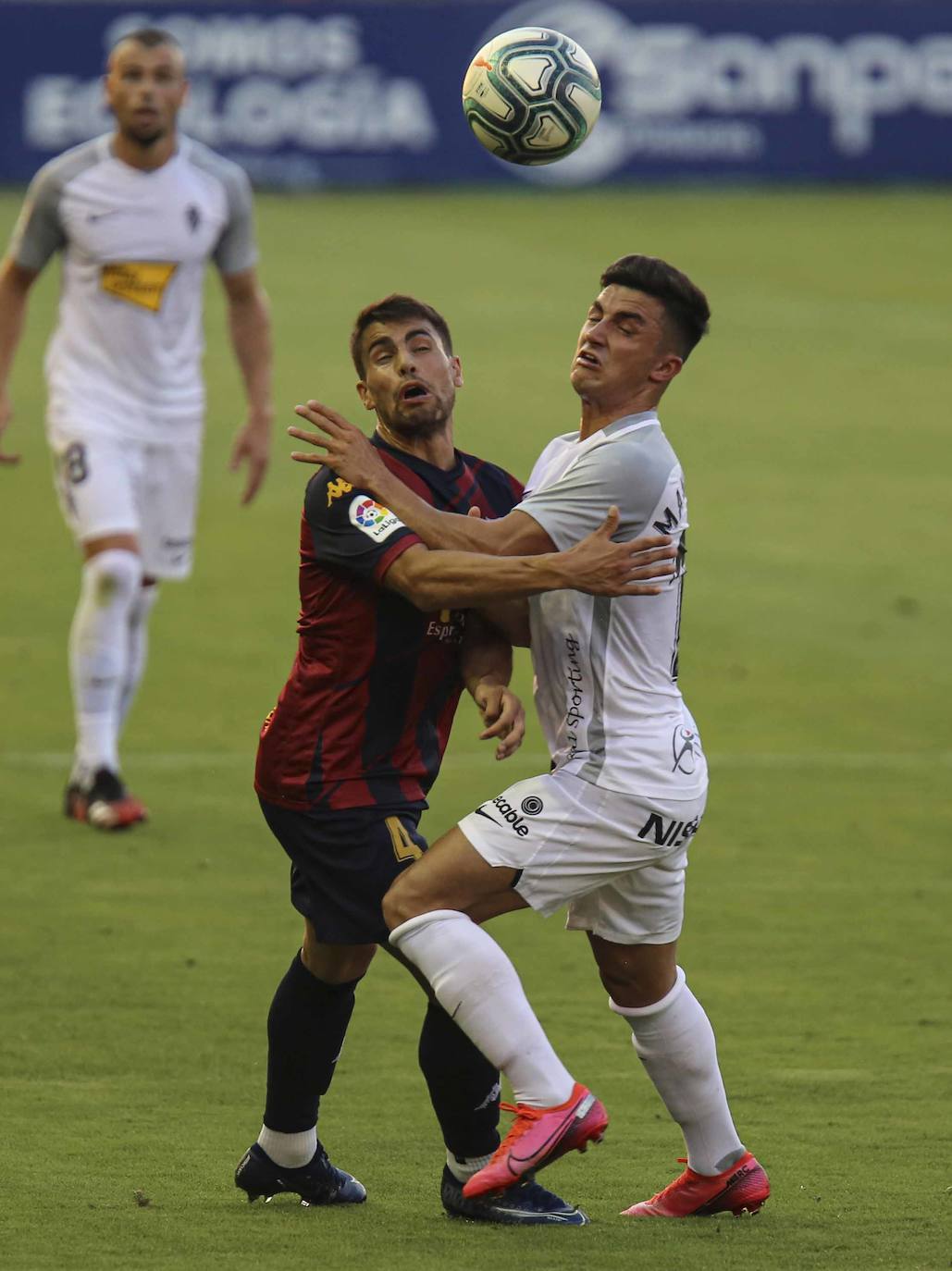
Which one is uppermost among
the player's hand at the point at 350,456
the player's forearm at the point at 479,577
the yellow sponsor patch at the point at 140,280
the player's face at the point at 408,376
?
the player's face at the point at 408,376

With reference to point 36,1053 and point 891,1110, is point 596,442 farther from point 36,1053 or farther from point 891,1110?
point 36,1053

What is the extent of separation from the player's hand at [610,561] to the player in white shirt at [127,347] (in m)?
4.38

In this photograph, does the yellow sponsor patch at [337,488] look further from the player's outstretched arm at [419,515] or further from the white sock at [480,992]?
the white sock at [480,992]

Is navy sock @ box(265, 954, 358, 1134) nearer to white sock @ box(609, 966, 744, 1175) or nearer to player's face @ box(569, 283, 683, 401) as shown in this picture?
white sock @ box(609, 966, 744, 1175)

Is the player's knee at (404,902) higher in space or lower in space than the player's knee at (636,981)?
higher

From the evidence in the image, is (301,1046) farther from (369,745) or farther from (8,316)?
(8,316)

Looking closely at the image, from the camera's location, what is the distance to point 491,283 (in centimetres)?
2391

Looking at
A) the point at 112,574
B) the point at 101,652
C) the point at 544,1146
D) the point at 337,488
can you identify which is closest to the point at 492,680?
the point at 337,488

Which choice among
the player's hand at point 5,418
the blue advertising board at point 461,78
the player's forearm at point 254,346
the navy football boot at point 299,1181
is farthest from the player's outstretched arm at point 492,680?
the blue advertising board at point 461,78

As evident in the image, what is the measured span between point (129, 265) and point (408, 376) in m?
4.42

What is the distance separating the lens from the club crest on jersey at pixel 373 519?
15.7 feet

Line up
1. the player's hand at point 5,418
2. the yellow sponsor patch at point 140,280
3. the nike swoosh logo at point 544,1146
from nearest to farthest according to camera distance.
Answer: the nike swoosh logo at point 544,1146 < the player's hand at point 5,418 < the yellow sponsor patch at point 140,280

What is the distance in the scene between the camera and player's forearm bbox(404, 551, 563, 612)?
464 centimetres

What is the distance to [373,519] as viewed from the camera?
15.7 ft
